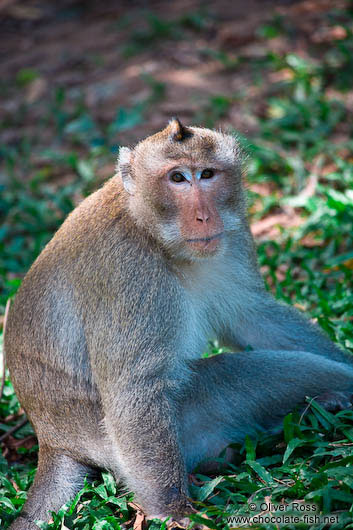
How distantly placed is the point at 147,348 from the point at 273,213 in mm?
3415

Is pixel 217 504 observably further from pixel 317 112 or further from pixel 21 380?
pixel 317 112

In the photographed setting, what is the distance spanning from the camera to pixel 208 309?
4.46 metres

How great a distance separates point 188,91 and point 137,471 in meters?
5.90

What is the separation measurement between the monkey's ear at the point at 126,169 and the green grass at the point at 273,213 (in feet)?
2.40

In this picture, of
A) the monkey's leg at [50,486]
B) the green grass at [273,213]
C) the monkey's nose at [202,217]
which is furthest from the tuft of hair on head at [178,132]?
the monkey's leg at [50,486]

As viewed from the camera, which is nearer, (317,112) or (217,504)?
(217,504)

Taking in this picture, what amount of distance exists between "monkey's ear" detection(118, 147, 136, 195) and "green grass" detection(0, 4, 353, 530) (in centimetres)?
73

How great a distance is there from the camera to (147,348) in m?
3.83

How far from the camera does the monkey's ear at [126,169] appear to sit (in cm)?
413

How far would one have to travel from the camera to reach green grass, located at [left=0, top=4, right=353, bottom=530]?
382 cm

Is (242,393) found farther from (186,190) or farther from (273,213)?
(273,213)

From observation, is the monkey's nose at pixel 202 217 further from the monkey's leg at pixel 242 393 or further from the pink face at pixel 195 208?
the monkey's leg at pixel 242 393

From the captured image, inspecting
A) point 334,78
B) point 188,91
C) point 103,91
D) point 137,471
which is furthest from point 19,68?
point 137,471

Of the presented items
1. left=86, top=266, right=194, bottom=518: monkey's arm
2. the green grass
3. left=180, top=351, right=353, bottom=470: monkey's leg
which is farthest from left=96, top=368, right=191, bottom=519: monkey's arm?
left=180, top=351, right=353, bottom=470: monkey's leg
